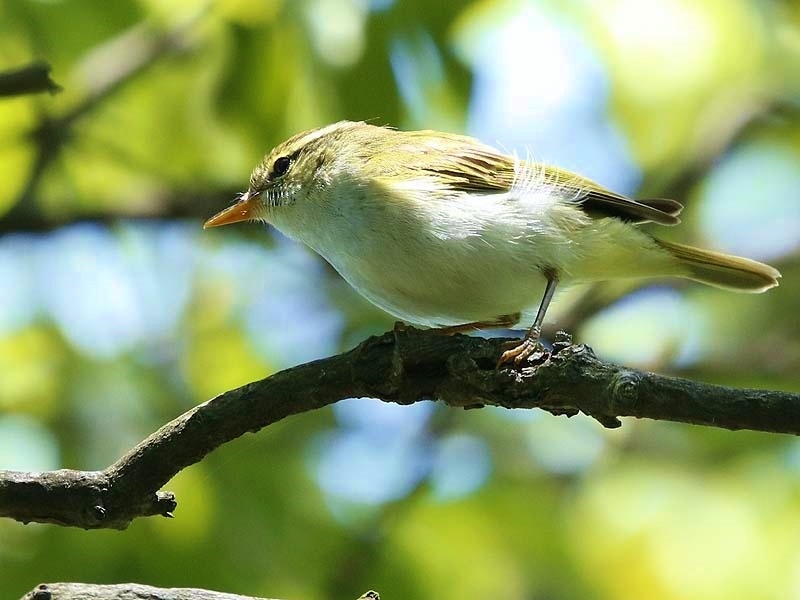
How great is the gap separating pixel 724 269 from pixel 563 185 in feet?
3.23

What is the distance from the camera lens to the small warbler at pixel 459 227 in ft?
12.9

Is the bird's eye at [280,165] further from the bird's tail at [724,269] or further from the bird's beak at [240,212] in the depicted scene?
the bird's tail at [724,269]

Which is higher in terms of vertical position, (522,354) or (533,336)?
(533,336)

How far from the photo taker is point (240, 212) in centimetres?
502

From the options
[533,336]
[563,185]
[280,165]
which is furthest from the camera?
[280,165]

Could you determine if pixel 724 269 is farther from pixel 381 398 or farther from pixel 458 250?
pixel 381 398

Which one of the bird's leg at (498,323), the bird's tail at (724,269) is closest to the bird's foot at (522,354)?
the bird's leg at (498,323)

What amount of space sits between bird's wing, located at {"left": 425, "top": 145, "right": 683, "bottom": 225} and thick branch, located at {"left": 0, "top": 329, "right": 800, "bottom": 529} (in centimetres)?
138

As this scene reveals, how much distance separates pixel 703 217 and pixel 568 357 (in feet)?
15.3

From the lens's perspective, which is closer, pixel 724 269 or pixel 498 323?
pixel 498 323

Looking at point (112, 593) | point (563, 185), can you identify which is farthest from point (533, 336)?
point (112, 593)

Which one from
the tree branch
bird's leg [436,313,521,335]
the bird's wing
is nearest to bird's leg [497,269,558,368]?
bird's leg [436,313,521,335]

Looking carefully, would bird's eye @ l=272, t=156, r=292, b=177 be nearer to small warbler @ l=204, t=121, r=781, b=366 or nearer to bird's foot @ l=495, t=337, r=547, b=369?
small warbler @ l=204, t=121, r=781, b=366

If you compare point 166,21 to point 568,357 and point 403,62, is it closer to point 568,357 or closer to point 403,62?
point 403,62
